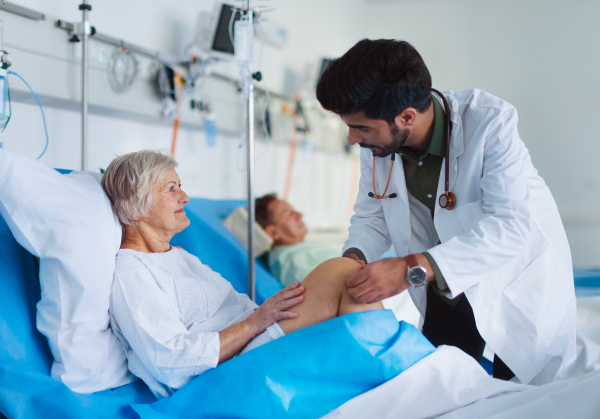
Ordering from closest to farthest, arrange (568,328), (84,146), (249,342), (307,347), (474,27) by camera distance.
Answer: (307,347) < (249,342) < (568,328) < (84,146) < (474,27)

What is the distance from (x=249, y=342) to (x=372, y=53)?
0.84 meters

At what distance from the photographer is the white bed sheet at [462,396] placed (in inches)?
40.5

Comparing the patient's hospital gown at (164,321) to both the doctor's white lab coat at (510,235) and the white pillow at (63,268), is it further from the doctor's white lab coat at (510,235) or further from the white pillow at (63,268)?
the doctor's white lab coat at (510,235)

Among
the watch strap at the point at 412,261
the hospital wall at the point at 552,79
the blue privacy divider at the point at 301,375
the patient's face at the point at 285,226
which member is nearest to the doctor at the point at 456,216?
the watch strap at the point at 412,261

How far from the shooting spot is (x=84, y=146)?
196 cm

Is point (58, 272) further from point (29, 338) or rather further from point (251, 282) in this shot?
point (251, 282)

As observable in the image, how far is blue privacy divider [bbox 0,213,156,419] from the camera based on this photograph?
1091mm

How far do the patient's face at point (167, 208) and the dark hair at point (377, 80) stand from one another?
2.00ft

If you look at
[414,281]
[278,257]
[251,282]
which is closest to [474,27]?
[278,257]

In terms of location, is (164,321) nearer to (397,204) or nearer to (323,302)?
(323,302)

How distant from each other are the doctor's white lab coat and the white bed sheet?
23 cm

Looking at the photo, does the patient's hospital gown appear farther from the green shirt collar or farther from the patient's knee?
the green shirt collar

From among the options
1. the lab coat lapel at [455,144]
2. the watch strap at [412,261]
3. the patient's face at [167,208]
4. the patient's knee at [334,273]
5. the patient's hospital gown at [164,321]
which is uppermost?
the lab coat lapel at [455,144]

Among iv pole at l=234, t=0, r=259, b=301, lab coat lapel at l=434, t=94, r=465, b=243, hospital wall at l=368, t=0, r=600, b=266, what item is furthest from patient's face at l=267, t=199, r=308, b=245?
hospital wall at l=368, t=0, r=600, b=266
